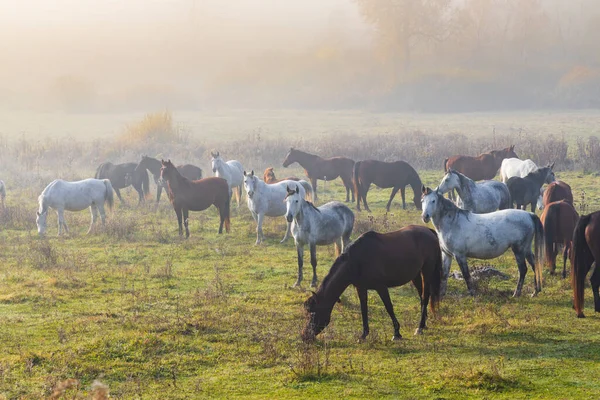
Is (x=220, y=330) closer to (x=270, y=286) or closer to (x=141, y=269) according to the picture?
(x=270, y=286)

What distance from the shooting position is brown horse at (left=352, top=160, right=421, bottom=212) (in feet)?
75.4

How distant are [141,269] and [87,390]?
730cm

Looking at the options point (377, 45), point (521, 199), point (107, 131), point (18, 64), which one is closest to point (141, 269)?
point (521, 199)

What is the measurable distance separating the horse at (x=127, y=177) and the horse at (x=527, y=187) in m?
12.6

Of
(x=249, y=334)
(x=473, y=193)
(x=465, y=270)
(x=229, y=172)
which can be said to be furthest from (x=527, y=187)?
(x=249, y=334)

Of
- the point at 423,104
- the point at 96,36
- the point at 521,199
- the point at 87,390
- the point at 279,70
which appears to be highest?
the point at 96,36

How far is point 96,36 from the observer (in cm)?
11581

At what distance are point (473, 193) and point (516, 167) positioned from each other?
20.3 ft

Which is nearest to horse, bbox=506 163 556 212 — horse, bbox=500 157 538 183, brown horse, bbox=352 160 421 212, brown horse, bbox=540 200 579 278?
horse, bbox=500 157 538 183

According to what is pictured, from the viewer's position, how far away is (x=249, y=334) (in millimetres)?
10289

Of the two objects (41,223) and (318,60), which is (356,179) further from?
(318,60)

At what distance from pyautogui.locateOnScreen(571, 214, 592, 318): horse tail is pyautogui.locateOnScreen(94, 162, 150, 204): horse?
55.6 ft

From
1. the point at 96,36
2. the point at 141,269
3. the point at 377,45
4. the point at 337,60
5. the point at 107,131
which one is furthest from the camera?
the point at 96,36

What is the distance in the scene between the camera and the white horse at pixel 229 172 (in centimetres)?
2245
